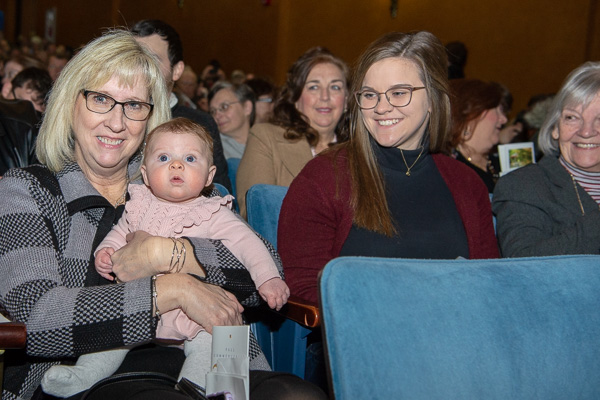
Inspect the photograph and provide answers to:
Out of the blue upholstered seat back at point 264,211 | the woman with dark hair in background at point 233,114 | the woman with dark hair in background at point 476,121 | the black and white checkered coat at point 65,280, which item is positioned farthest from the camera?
the woman with dark hair in background at point 233,114

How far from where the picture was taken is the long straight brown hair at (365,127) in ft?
6.82

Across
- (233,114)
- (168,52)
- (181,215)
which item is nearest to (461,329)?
(181,215)

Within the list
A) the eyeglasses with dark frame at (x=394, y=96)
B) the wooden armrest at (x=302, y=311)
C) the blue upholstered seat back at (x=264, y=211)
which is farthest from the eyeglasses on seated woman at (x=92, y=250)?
the eyeglasses with dark frame at (x=394, y=96)

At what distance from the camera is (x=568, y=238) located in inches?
89.0

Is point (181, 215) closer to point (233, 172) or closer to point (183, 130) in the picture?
point (183, 130)

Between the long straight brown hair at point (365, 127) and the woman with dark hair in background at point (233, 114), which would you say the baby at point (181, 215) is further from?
the woman with dark hair in background at point (233, 114)

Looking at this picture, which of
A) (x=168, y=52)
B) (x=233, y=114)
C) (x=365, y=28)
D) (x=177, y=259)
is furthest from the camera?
(x=365, y=28)

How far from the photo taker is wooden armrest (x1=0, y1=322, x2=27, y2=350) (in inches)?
52.8

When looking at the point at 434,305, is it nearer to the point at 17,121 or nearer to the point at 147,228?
the point at 147,228

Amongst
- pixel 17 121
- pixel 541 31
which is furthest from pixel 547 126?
pixel 541 31

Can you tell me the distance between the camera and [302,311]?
1.83m

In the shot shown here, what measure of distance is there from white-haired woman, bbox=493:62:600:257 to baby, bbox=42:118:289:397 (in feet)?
3.56

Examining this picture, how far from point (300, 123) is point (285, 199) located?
1449 millimetres

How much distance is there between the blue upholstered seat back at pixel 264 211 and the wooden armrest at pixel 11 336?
3.53 feet
